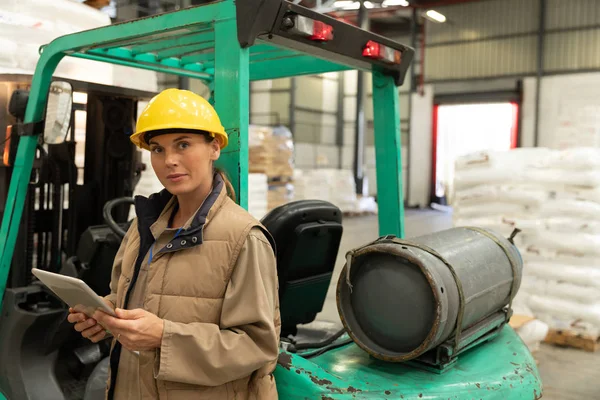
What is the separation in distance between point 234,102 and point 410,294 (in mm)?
760

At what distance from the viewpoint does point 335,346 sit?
2.10 m

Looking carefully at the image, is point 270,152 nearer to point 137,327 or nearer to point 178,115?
point 178,115

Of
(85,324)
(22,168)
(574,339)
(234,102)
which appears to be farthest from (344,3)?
(85,324)

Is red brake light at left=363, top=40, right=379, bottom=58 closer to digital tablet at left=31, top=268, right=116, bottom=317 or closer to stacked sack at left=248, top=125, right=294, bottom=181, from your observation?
digital tablet at left=31, top=268, right=116, bottom=317

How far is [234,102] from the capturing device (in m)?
1.68

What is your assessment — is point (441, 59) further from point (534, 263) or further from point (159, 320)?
point (159, 320)

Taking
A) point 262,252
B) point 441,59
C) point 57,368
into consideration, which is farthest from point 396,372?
point 441,59

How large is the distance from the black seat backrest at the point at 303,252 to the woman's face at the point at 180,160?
0.65 m

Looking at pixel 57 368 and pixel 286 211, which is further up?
pixel 286 211

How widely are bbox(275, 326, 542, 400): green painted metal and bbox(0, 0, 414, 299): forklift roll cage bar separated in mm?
557

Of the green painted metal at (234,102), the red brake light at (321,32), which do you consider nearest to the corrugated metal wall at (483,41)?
the red brake light at (321,32)

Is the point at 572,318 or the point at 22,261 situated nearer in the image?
the point at 22,261

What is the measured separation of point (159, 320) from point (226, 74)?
73 centimetres

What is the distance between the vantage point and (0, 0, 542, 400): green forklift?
5.61 feet
